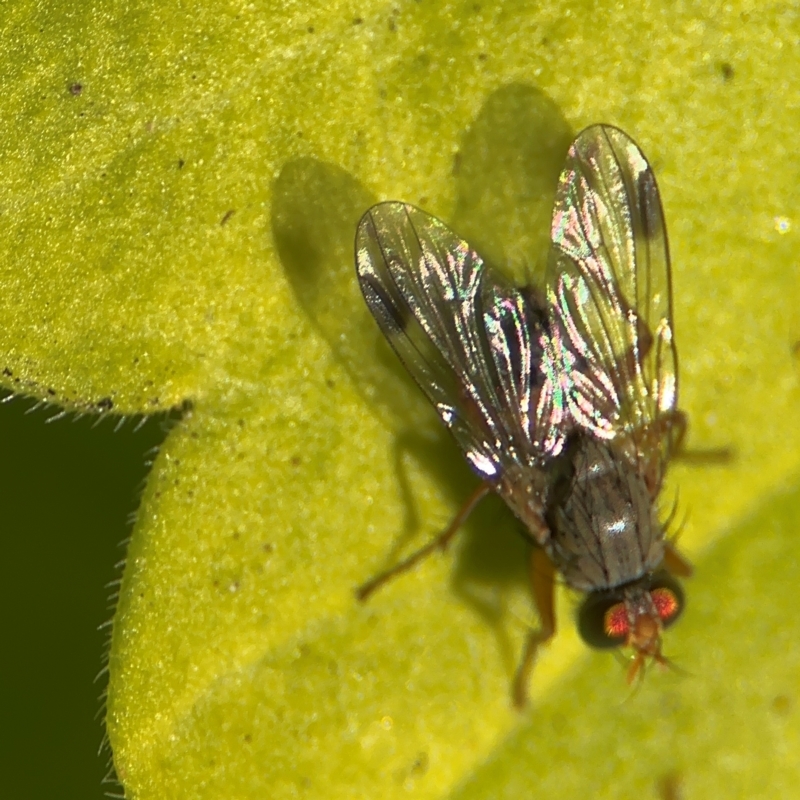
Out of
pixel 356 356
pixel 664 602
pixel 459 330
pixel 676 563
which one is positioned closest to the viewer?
pixel 356 356

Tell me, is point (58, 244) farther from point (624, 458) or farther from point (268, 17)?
point (624, 458)

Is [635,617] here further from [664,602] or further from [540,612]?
[540,612]

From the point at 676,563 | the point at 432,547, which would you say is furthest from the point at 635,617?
the point at 432,547

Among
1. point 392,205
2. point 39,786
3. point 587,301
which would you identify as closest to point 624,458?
point 587,301

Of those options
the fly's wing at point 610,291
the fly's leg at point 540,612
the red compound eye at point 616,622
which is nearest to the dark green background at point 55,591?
the fly's leg at point 540,612

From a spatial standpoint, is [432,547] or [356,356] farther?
[432,547]

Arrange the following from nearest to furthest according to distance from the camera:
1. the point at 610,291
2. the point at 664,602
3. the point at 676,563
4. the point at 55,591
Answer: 1. the point at 610,291
2. the point at 664,602
3. the point at 676,563
4. the point at 55,591

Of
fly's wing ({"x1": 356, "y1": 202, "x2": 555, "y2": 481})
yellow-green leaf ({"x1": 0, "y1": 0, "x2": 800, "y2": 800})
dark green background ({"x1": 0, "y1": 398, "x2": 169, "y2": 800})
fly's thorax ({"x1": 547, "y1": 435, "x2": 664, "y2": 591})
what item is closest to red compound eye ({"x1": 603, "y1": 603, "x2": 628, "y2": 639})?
fly's thorax ({"x1": 547, "y1": 435, "x2": 664, "y2": 591})
